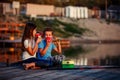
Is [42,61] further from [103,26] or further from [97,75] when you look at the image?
[103,26]

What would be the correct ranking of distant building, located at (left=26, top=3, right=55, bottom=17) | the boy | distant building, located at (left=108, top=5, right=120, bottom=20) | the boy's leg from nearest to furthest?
the boy → the boy's leg → distant building, located at (left=26, top=3, right=55, bottom=17) → distant building, located at (left=108, top=5, right=120, bottom=20)

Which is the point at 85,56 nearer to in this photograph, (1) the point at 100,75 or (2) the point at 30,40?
(2) the point at 30,40

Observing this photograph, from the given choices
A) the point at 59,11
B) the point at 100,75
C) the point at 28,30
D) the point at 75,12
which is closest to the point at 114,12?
the point at 75,12

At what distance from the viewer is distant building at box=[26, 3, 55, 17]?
5222 centimetres

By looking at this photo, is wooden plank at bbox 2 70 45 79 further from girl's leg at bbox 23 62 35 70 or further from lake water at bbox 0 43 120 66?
lake water at bbox 0 43 120 66

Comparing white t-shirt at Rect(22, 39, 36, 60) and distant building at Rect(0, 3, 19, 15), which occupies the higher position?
distant building at Rect(0, 3, 19, 15)

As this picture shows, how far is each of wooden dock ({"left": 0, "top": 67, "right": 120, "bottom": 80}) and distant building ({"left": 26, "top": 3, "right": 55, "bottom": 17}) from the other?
143 ft

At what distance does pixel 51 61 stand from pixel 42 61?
188mm

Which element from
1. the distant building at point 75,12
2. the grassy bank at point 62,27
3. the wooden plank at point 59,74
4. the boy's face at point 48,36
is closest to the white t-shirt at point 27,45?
the boy's face at point 48,36

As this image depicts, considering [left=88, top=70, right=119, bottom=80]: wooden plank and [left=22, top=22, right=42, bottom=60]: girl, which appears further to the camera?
[left=22, top=22, right=42, bottom=60]: girl

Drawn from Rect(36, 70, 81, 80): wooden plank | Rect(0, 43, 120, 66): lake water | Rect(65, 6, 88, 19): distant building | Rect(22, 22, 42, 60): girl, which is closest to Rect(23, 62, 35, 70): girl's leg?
Rect(22, 22, 42, 60): girl

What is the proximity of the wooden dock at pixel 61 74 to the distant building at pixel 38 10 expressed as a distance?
43692mm

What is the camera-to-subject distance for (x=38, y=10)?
5294 centimetres

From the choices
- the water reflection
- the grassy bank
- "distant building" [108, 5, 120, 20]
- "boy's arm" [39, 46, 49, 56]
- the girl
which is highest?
"distant building" [108, 5, 120, 20]
